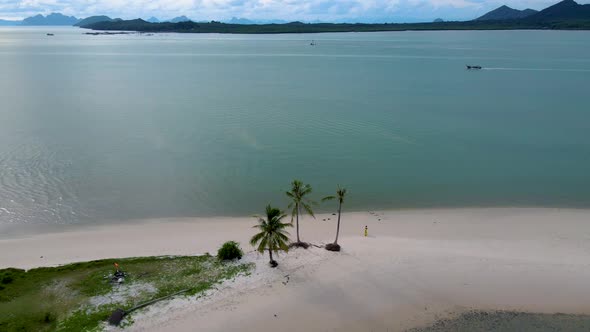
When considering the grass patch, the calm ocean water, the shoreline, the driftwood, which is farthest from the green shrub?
the calm ocean water

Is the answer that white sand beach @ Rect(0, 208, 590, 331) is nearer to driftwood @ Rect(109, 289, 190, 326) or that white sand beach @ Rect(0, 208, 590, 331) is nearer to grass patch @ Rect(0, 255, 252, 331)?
driftwood @ Rect(109, 289, 190, 326)

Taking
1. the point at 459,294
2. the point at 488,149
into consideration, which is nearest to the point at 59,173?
the point at 459,294

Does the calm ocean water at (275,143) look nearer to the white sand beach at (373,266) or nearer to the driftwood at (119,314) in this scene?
the white sand beach at (373,266)

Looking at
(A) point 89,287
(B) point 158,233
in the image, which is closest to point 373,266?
(A) point 89,287

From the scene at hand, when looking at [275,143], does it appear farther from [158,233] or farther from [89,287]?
[89,287]

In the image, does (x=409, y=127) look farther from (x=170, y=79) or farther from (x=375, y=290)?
(x=170, y=79)

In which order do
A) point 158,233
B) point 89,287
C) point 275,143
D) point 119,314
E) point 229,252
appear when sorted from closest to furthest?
point 119,314 → point 89,287 → point 229,252 → point 158,233 → point 275,143
